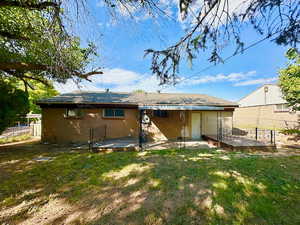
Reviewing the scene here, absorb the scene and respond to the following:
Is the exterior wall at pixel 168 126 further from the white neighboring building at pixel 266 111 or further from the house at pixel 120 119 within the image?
the white neighboring building at pixel 266 111

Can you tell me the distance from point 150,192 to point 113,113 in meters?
6.95

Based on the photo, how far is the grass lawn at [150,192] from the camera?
2.37m

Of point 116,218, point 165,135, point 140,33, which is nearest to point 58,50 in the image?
point 140,33

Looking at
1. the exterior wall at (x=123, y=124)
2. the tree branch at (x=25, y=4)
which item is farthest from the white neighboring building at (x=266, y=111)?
the tree branch at (x=25, y=4)

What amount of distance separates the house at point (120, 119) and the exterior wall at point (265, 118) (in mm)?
7428

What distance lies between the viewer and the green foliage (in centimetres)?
566

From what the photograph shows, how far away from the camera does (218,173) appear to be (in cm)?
405

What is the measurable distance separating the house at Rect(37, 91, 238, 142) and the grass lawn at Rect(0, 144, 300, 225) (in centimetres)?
411

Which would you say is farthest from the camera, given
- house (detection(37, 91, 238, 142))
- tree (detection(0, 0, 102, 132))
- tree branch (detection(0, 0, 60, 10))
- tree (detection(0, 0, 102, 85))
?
house (detection(37, 91, 238, 142))

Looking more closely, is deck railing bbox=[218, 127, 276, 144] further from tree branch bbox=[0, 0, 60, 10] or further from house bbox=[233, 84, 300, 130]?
tree branch bbox=[0, 0, 60, 10]

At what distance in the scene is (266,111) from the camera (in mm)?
16500

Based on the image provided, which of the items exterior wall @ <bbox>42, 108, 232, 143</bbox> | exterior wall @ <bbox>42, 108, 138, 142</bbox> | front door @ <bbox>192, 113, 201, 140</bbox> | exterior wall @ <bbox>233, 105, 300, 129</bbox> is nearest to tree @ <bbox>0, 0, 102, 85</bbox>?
exterior wall @ <bbox>42, 108, 138, 142</bbox>

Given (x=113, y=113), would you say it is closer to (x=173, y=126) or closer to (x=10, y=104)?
(x=173, y=126)

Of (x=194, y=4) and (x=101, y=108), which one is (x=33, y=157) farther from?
(x=194, y=4)
